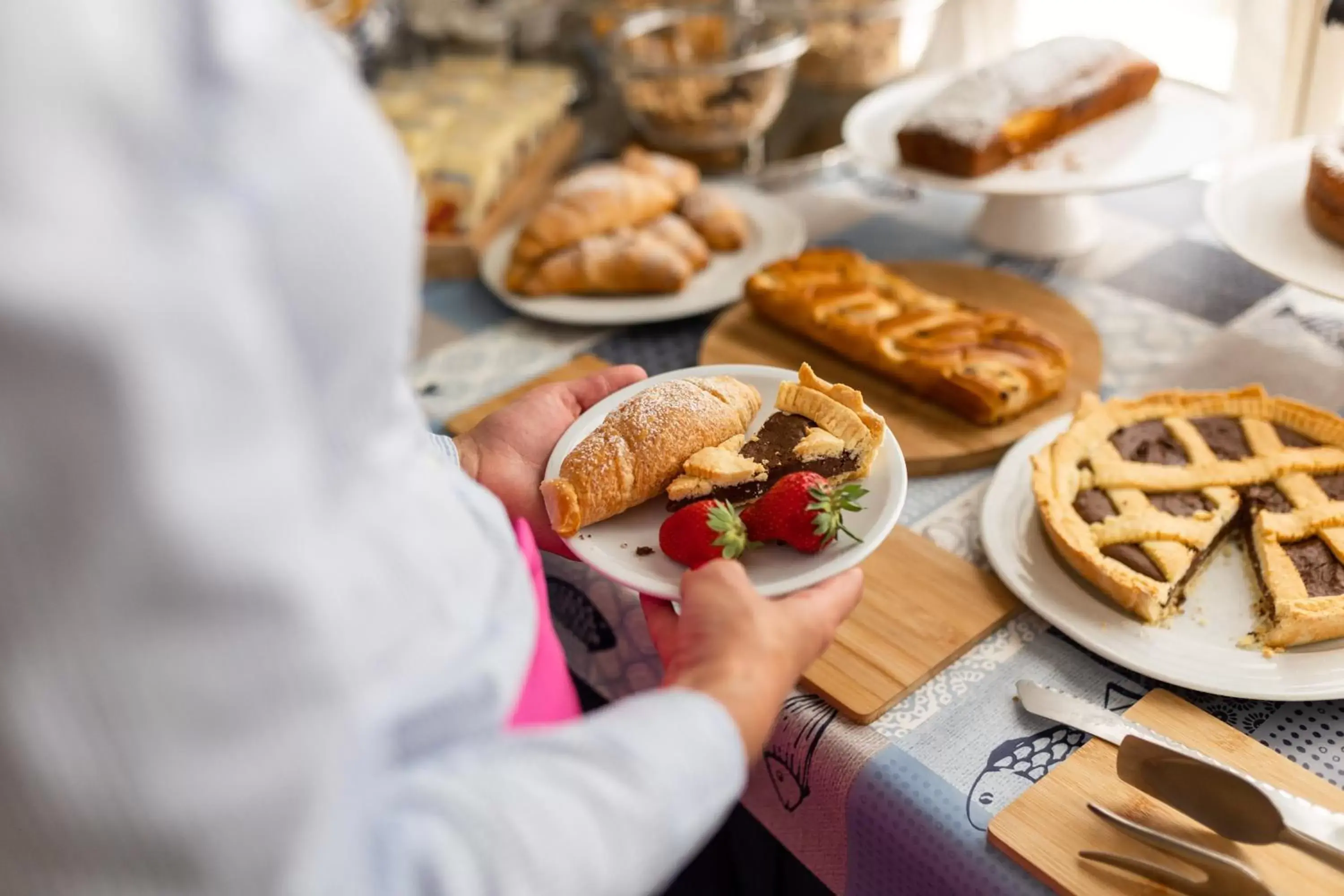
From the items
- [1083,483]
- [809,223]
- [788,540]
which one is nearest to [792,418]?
[788,540]

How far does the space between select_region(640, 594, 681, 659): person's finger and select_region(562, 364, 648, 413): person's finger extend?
24 centimetres

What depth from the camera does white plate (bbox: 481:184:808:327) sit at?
52.1 inches

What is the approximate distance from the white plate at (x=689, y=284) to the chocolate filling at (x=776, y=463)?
47 centimetres

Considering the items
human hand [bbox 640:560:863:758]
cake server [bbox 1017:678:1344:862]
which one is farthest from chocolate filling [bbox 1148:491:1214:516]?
human hand [bbox 640:560:863:758]

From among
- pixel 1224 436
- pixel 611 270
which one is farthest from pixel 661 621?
pixel 611 270

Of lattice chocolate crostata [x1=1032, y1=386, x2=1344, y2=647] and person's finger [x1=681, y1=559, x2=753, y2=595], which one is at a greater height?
person's finger [x1=681, y1=559, x2=753, y2=595]

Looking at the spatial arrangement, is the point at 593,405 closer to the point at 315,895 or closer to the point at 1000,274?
the point at 315,895

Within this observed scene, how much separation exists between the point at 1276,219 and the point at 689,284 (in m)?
0.68

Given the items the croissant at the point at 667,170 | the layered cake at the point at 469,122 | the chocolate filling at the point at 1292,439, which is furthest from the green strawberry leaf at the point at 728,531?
the layered cake at the point at 469,122

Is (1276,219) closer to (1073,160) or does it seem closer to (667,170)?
(1073,160)

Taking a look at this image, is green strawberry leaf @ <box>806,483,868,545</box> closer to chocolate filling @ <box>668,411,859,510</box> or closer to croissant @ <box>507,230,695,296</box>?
chocolate filling @ <box>668,411,859,510</box>

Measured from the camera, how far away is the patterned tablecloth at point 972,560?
28.9 inches

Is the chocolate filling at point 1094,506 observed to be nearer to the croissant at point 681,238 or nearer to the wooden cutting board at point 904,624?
the wooden cutting board at point 904,624

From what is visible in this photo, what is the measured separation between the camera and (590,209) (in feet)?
4.55
